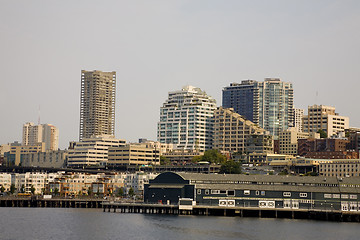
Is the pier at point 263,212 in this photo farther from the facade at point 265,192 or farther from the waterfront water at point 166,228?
the waterfront water at point 166,228

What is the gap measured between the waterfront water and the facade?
11703 mm

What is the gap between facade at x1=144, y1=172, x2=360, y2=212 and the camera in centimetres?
18738

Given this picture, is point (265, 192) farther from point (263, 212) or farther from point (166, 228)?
point (166, 228)

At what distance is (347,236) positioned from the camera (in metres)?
141

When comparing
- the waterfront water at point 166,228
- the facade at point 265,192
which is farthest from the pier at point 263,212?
the waterfront water at point 166,228

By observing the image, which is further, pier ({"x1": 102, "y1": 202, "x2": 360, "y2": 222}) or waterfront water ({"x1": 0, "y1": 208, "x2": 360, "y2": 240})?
pier ({"x1": 102, "y1": 202, "x2": 360, "y2": 222})

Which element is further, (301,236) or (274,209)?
(274,209)

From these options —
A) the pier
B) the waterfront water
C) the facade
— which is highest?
the facade

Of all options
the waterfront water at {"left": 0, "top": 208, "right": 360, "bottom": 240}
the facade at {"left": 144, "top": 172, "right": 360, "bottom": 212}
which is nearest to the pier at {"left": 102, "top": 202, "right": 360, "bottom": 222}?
the facade at {"left": 144, "top": 172, "right": 360, "bottom": 212}

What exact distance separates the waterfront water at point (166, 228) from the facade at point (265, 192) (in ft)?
38.4

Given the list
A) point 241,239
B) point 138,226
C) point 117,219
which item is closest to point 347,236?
point 241,239

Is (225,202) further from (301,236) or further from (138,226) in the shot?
(301,236)

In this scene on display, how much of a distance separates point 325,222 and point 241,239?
44.3 metres

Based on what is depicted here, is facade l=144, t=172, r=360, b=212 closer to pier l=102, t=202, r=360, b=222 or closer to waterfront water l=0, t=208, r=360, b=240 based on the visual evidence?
pier l=102, t=202, r=360, b=222
